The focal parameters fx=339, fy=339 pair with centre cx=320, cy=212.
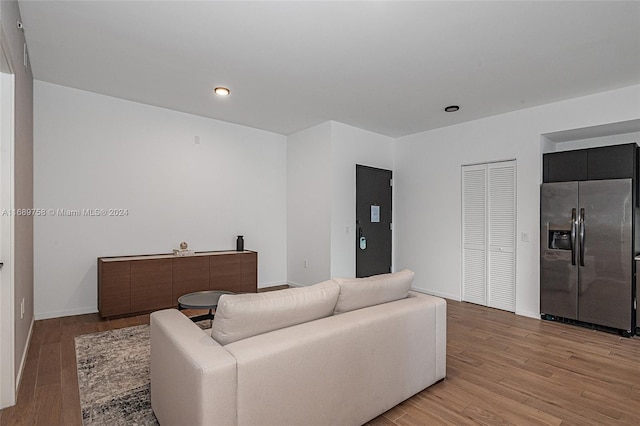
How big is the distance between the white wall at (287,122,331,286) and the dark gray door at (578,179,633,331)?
3131mm

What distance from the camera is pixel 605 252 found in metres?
3.75

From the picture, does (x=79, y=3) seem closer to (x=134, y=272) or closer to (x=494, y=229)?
(x=134, y=272)

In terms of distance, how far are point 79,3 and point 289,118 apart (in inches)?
115

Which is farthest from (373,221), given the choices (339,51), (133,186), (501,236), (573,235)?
(133,186)

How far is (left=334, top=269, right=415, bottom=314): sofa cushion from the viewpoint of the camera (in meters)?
2.16

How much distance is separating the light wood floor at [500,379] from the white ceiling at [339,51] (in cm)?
270

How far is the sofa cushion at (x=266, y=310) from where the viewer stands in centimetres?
168

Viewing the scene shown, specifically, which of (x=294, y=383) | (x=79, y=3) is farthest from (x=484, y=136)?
(x=79, y=3)

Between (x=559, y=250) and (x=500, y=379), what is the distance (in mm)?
2195

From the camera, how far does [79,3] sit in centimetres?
240

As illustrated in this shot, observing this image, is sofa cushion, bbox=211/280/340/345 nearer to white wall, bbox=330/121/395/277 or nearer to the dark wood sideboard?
the dark wood sideboard

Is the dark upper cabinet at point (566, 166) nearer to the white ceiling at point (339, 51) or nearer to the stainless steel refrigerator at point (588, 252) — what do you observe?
the stainless steel refrigerator at point (588, 252)

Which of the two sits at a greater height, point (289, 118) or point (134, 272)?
point (289, 118)

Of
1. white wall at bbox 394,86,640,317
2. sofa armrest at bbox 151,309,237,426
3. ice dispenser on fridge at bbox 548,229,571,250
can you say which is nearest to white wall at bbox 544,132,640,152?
white wall at bbox 394,86,640,317
